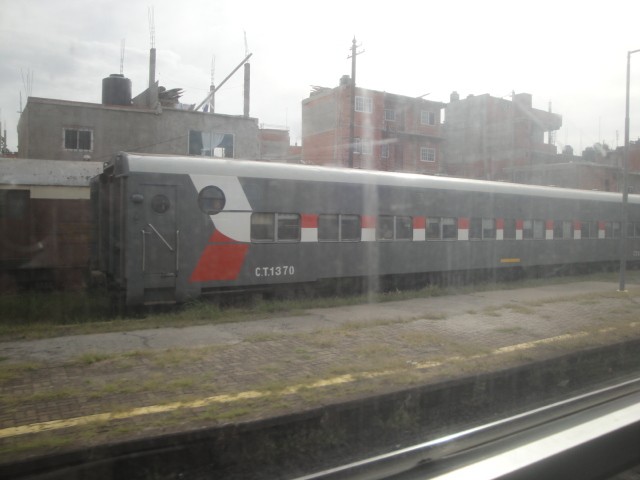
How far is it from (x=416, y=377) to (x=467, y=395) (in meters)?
0.70

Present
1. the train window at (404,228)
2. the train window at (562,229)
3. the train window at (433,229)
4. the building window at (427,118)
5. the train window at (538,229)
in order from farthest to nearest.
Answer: the building window at (427,118), the train window at (562,229), the train window at (538,229), the train window at (433,229), the train window at (404,228)

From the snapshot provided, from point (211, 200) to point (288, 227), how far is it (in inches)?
70.3

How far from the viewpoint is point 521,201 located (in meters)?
15.8

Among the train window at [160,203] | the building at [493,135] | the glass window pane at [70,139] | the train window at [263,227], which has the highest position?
the building at [493,135]

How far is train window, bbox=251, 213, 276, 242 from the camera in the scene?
10.3m

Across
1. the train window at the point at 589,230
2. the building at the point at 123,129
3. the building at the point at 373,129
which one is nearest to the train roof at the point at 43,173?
the building at the point at 123,129

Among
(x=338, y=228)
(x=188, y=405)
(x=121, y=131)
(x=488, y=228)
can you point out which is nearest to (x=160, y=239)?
(x=338, y=228)

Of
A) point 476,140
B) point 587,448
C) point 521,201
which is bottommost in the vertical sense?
point 587,448

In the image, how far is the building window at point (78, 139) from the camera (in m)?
21.0

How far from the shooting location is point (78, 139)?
21250 mm

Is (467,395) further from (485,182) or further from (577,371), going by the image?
(485,182)

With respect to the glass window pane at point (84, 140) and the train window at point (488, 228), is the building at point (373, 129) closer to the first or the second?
the glass window pane at point (84, 140)

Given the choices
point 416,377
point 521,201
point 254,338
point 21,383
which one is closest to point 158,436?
point 21,383

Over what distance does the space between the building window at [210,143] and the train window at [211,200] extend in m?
14.1
